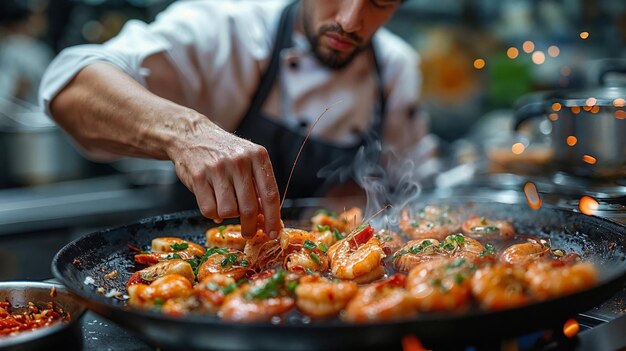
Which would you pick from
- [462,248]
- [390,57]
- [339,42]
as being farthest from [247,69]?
[462,248]

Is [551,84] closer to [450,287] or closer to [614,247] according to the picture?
[614,247]

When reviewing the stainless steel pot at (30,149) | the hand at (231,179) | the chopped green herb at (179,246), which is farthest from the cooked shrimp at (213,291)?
the stainless steel pot at (30,149)

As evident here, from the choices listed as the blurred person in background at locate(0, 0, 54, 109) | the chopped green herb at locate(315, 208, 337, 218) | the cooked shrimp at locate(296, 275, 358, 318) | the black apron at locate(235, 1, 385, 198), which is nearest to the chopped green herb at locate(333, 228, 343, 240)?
the chopped green herb at locate(315, 208, 337, 218)

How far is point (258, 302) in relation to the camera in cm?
164

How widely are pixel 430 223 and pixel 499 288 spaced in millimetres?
1054

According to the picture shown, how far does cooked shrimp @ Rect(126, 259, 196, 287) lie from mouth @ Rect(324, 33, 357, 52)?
53.0 inches

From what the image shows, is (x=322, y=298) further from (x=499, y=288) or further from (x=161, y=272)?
(x=161, y=272)

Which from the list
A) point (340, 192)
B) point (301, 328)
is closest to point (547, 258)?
point (301, 328)

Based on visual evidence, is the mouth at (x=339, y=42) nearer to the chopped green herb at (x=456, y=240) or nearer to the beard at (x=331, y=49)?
the beard at (x=331, y=49)

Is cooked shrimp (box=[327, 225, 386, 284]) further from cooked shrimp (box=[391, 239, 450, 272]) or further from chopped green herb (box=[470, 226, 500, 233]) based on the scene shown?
chopped green herb (box=[470, 226, 500, 233])

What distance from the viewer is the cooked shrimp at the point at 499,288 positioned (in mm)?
1556

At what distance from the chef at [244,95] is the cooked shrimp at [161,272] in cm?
22

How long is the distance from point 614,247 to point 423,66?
4.88 metres

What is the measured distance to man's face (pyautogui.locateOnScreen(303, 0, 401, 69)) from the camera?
2762 mm
